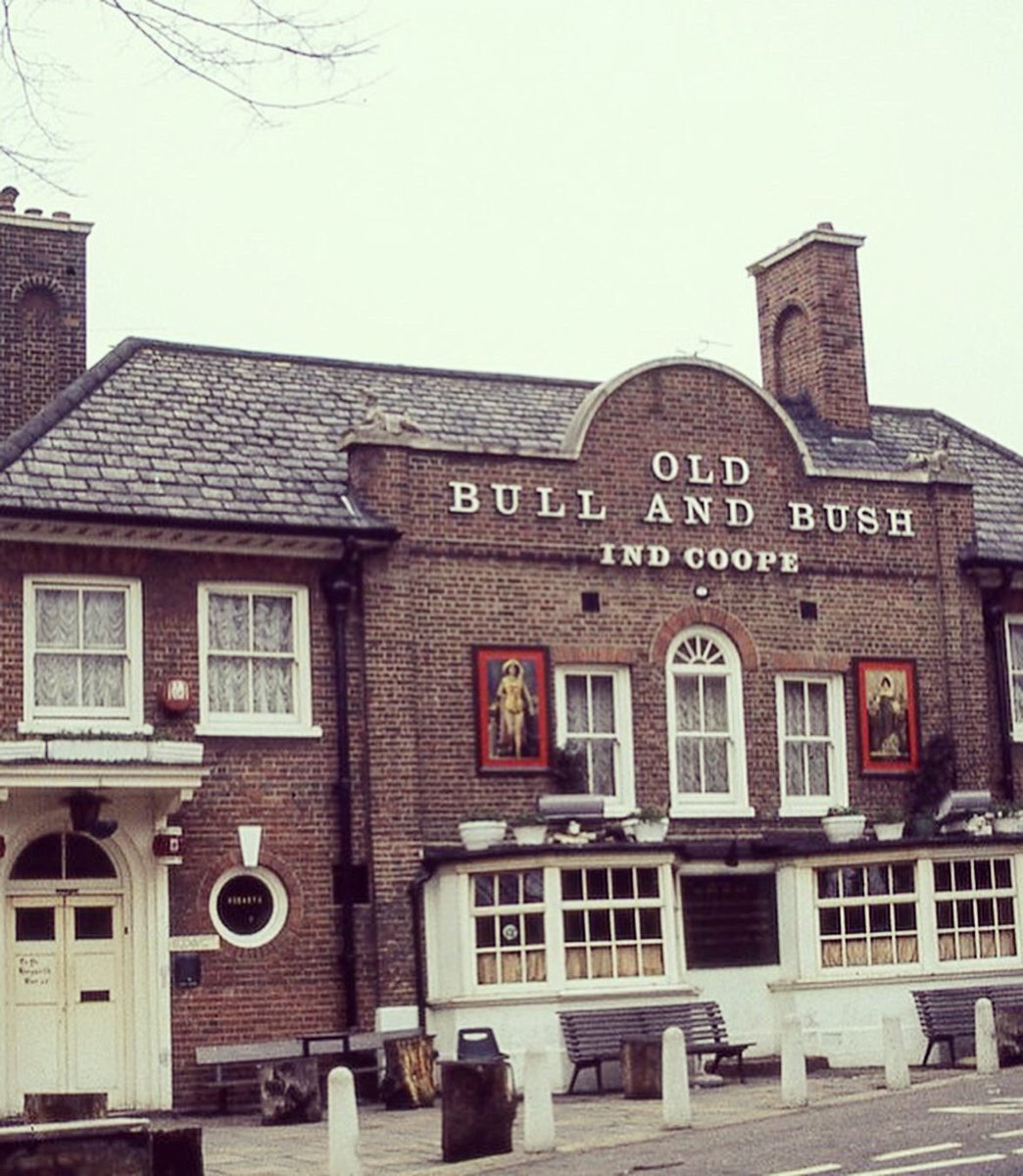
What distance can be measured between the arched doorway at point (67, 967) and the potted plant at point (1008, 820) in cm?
1017

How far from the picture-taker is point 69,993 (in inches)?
906

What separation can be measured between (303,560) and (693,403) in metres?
5.40

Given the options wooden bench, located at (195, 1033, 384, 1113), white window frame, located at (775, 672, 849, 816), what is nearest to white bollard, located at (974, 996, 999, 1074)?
white window frame, located at (775, 672, 849, 816)

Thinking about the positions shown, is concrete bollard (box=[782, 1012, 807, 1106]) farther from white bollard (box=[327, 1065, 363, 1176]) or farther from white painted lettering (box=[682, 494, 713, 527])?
white painted lettering (box=[682, 494, 713, 527])

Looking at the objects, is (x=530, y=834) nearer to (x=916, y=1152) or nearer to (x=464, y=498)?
(x=464, y=498)

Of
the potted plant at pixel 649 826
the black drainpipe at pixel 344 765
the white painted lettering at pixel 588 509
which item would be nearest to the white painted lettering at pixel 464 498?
the white painted lettering at pixel 588 509

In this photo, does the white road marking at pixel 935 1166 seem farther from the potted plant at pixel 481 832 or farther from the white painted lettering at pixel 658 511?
the white painted lettering at pixel 658 511

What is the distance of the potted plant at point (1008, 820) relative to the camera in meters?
26.0

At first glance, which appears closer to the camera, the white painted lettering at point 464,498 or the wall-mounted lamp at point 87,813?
the wall-mounted lamp at point 87,813

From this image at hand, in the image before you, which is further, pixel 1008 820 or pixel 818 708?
pixel 818 708

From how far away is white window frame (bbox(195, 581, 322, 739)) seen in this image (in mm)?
23875

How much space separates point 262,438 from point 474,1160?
1117cm

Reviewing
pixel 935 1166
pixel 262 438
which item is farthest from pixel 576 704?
pixel 935 1166

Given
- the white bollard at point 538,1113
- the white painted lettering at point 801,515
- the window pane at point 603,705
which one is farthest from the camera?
the white painted lettering at point 801,515
